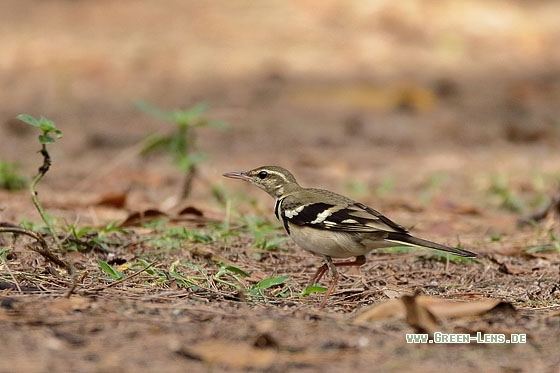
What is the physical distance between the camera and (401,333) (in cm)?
359

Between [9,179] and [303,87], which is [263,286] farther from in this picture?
[303,87]

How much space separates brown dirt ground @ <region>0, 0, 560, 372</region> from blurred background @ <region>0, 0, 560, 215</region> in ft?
0.15

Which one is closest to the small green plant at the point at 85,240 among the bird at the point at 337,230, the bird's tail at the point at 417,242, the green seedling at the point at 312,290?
the bird at the point at 337,230

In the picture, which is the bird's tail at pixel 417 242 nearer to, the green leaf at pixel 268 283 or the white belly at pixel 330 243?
the white belly at pixel 330 243

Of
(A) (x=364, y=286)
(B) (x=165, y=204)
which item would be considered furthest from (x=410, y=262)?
(B) (x=165, y=204)

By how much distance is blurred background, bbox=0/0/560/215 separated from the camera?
34.1 ft

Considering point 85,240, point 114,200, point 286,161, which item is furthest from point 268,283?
point 286,161

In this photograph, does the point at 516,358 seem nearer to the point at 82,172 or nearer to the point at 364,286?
the point at 364,286

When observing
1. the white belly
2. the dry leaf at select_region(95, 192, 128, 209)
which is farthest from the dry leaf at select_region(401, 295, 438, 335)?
the dry leaf at select_region(95, 192, 128, 209)

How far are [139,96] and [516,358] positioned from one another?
11.2m

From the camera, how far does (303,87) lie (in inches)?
560

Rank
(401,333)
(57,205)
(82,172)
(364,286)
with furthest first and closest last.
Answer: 1. (82,172)
2. (57,205)
3. (364,286)
4. (401,333)

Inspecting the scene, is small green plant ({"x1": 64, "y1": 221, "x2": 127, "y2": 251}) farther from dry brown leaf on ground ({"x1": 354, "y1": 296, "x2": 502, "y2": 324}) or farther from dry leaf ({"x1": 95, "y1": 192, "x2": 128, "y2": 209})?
dry brown leaf on ground ({"x1": 354, "y1": 296, "x2": 502, "y2": 324})

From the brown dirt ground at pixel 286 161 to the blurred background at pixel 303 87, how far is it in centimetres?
5
